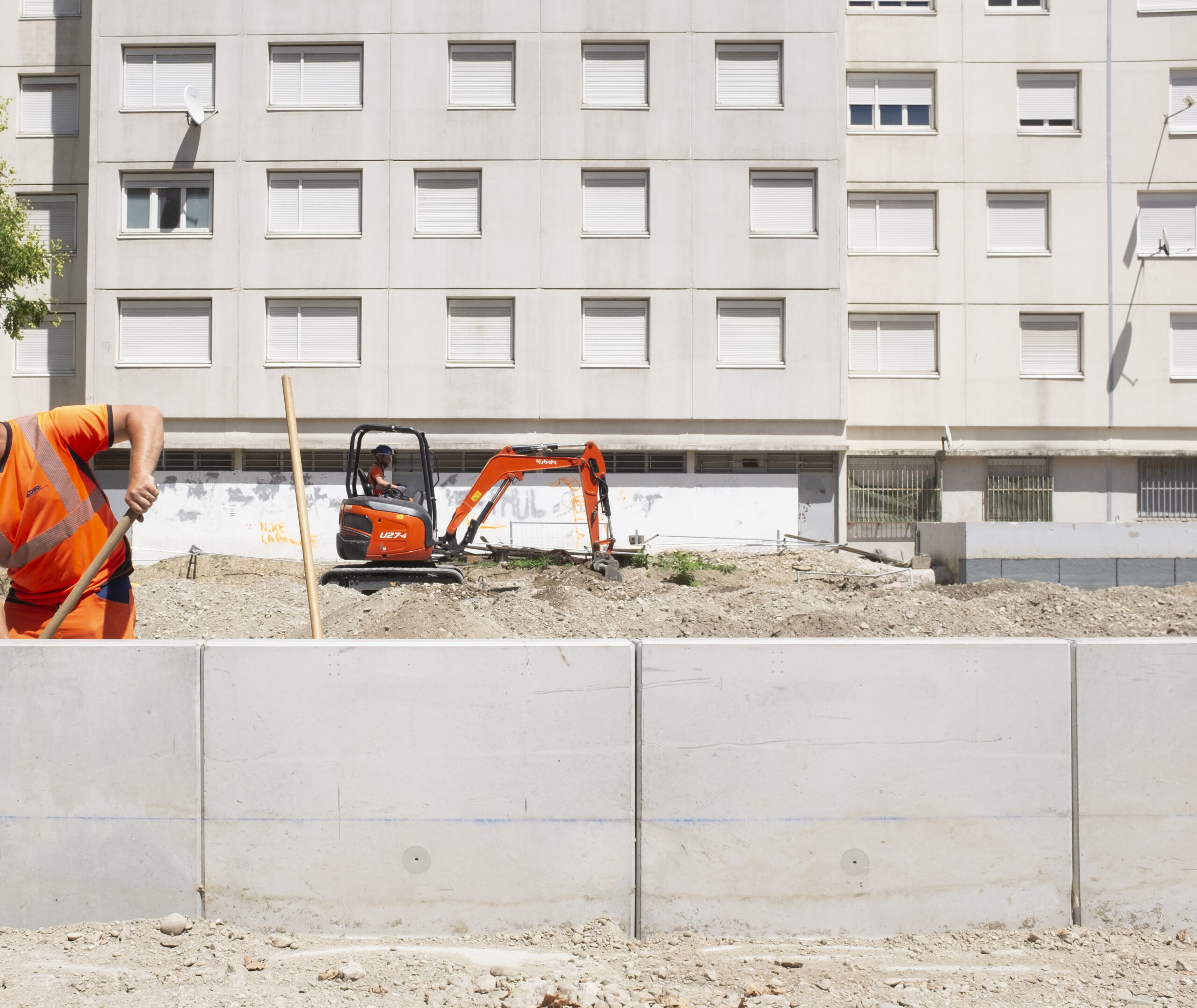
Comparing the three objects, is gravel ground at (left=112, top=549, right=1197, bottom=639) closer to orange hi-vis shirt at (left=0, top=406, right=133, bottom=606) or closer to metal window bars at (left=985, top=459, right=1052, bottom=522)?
orange hi-vis shirt at (left=0, top=406, right=133, bottom=606)

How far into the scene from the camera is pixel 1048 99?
20609mm

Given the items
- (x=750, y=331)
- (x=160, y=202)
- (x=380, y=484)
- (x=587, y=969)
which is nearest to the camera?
(x=587, y=969)

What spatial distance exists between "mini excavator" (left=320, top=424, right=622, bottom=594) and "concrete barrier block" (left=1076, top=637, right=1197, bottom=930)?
9.82 m

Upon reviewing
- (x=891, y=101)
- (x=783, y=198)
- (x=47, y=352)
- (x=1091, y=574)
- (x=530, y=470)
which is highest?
(x=891, y=101)

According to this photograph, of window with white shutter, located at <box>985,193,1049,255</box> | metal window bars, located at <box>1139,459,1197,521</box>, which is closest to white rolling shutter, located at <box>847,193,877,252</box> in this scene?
window with white shutter, located at <box>985,193,1049,255</box>

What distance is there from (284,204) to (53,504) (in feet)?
57.6

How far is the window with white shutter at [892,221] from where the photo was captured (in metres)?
20.8

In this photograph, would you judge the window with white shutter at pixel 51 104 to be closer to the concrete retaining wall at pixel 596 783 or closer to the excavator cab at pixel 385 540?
the excavator cab at pixel 385 540

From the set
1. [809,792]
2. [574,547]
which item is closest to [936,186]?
[574,547]

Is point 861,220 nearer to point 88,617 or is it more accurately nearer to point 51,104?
point 51,104

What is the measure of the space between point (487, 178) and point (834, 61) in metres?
7.89

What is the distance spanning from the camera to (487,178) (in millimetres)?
19812

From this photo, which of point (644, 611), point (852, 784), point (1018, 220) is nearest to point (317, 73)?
point (644, 611)

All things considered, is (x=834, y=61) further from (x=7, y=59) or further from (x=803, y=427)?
(x=7, y=59)
